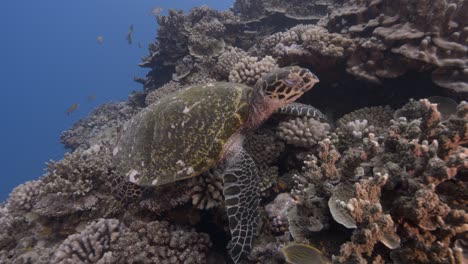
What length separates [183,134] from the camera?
3787 mm

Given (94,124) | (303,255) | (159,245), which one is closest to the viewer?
(303,255)

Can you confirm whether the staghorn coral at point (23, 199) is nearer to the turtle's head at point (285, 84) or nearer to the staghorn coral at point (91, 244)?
the staghorn coral at point (91, 244)

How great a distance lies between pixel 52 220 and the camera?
14.1 feet

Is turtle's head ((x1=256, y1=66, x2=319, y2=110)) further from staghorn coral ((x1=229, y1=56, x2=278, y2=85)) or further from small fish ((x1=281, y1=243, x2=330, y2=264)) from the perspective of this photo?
small fish ((x1=281, y1=243, x2=330, y2=264))

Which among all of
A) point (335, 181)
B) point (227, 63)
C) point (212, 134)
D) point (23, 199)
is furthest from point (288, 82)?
point (23, 199)

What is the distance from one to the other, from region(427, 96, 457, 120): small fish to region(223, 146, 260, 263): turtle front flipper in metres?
2.57

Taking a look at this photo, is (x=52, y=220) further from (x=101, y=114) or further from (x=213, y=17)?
(x=101, y=114)

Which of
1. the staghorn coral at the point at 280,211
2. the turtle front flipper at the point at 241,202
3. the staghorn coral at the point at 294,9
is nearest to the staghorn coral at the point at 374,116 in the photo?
the staghorn coral at the point at 280,211

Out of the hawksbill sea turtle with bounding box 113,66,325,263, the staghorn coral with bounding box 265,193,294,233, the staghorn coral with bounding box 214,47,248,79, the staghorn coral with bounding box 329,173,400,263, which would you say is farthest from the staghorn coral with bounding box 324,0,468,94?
the staghorn coral with bounding box 329,173,400,263

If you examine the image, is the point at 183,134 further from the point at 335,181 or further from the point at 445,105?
the point at 445,105

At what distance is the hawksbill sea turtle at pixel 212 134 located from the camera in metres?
3.45

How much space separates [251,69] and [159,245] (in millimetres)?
3428

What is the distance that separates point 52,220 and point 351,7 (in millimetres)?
6492

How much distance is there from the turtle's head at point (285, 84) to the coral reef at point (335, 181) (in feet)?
1.71
